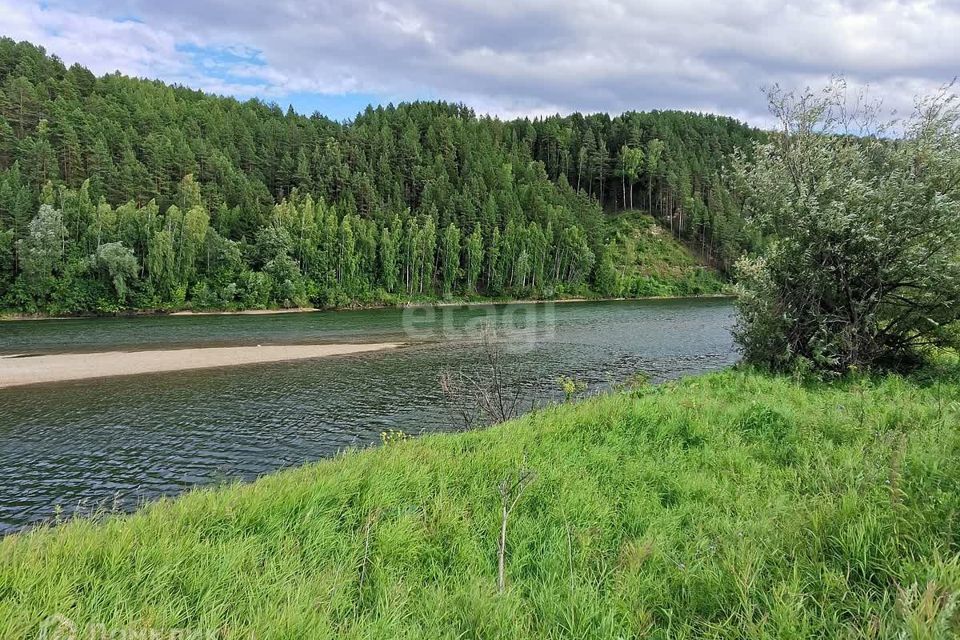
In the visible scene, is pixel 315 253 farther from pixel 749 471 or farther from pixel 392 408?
pixel 749 471

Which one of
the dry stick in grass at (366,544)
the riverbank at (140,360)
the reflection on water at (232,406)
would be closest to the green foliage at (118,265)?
the reflection on water at (232,406)

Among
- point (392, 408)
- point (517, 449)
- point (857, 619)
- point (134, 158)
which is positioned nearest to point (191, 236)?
point (134, 158)

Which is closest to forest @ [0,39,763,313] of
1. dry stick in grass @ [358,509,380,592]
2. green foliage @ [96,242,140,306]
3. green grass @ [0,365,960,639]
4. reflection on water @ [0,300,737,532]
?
green foliage @ [96,242,140,306]

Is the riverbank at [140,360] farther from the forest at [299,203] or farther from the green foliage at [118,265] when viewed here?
the forest at [299,203]

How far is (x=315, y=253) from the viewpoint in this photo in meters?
80.8

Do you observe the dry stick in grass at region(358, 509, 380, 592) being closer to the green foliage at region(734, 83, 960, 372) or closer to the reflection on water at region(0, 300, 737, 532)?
the reflection on water at region(0, 300, 737, 532)

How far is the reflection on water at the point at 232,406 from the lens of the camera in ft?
43.6

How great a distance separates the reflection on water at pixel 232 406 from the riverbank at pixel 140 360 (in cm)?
207

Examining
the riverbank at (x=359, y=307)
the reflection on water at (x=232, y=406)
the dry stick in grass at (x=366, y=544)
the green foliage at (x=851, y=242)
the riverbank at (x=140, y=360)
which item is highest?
the green foliage at (x=851, y=242)

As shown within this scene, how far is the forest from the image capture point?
6650 cm

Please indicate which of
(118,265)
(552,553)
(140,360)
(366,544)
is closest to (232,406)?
(140,360)

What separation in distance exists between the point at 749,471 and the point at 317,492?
5698 mm

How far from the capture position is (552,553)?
4574mm

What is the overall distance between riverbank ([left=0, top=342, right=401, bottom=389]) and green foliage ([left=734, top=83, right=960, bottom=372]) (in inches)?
1089
